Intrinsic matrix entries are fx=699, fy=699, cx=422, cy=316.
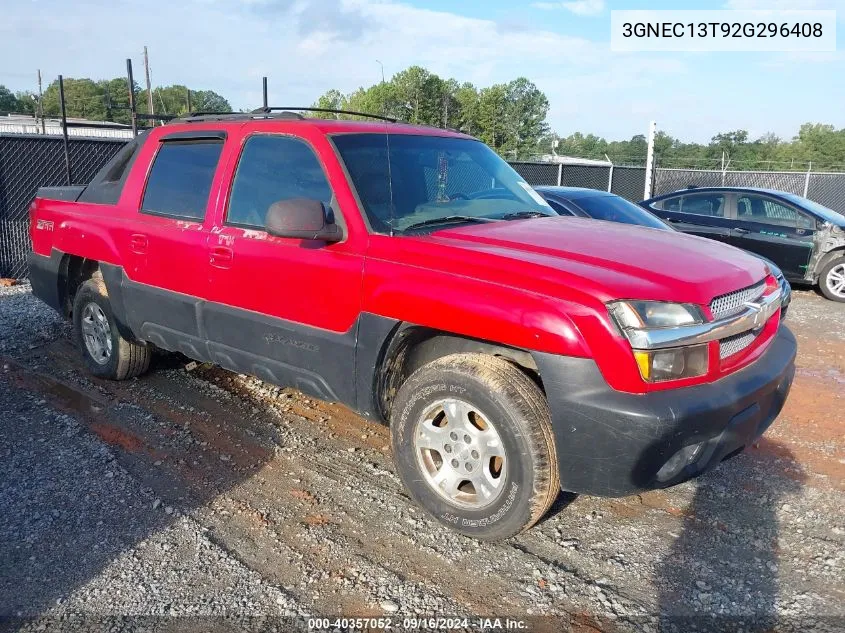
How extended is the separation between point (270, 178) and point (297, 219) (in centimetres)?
75

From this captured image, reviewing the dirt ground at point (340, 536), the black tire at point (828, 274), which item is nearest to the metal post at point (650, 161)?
the black tire at point (828, 274)

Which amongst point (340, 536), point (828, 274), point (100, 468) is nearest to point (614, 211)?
point (828, 274)

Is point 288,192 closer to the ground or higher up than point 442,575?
higher up

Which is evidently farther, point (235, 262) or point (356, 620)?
point (235, 262)

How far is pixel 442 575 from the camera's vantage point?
3.08 meters

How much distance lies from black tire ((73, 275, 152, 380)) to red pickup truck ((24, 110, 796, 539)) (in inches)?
13.1

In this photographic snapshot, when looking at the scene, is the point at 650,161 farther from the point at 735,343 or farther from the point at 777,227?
the point at 735,343

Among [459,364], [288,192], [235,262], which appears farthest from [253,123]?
[459,364]

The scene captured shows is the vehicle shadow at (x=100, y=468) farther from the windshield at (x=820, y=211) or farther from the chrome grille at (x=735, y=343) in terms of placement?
the windshield at (x=820, y=211)

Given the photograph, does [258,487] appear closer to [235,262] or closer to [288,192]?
[235,262]

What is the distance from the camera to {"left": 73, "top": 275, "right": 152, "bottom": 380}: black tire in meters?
5.24

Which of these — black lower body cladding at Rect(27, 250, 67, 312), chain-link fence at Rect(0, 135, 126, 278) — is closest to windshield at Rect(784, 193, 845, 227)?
black lower body cladding at Rect(27, 250, 67, 312)

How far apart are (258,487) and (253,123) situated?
2156mm

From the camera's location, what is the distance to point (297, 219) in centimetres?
346
